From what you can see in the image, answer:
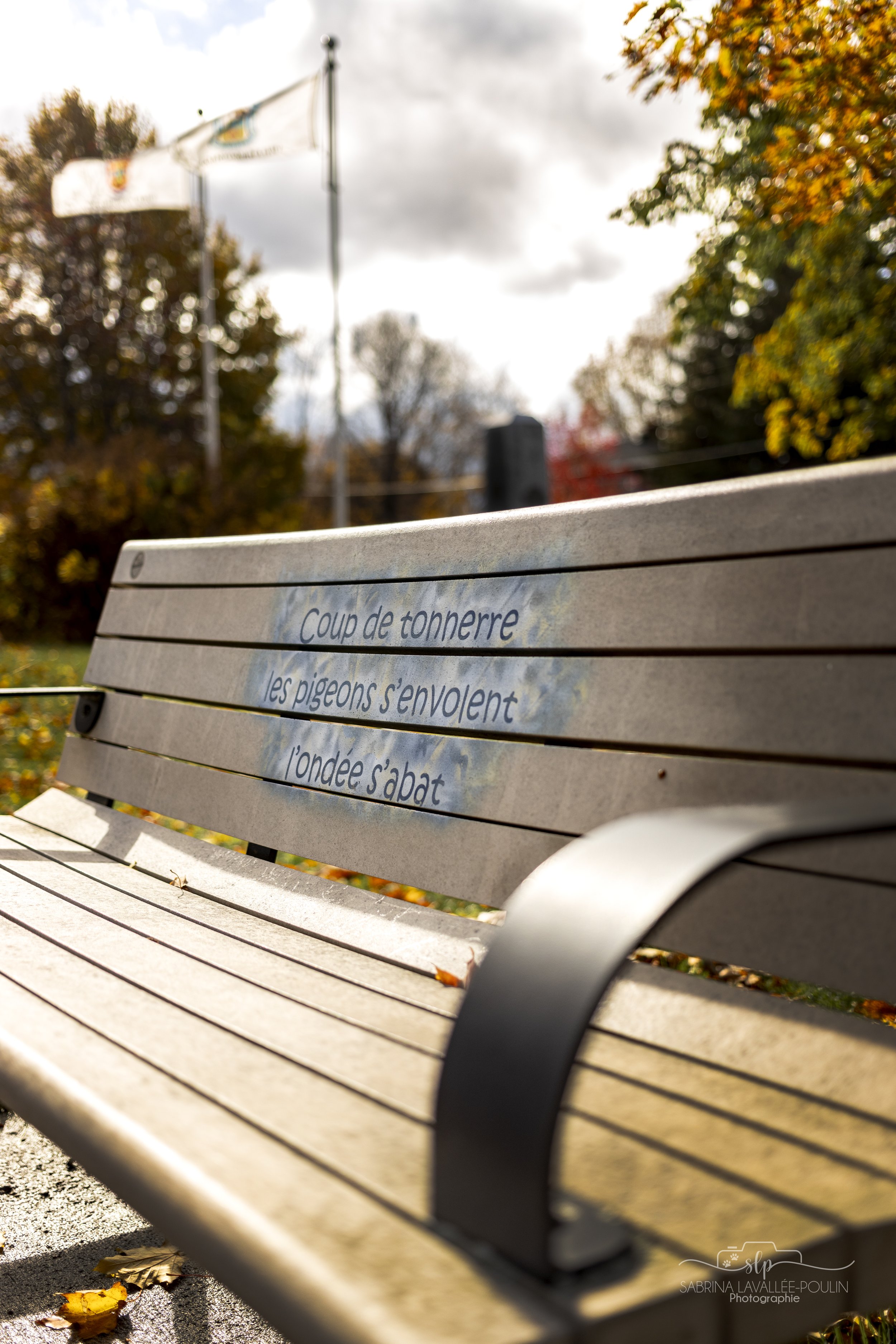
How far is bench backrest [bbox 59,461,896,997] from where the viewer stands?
133cm

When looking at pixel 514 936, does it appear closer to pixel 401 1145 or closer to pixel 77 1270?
pixel 401 1145

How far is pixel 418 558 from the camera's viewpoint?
2051mm

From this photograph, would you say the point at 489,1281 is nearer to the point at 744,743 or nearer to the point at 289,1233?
the point at 289,1233

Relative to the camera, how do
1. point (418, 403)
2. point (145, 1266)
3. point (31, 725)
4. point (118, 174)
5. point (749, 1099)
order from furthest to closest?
point (418, 403) < point (118, 174) < point (31, 725) < point (145, 1266) < point (749, 1099)

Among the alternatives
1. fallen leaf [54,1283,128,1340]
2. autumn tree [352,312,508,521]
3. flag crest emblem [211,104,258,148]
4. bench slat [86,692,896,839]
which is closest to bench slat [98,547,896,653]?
bench slat [86,692,896,839]

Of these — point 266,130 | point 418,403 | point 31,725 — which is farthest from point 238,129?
point 418,403

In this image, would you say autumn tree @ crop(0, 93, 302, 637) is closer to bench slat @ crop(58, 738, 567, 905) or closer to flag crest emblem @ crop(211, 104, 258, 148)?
flag crest emblem @ crop(211, 104, 258, 148)

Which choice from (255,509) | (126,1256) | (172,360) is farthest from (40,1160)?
(172,360)

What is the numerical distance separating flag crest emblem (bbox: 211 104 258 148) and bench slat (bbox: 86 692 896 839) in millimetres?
14205

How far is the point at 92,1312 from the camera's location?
1668mm

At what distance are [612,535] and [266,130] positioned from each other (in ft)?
49.6

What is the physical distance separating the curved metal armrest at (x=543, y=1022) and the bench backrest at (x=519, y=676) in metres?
0.52

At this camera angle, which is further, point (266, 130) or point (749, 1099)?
point (266, 130)

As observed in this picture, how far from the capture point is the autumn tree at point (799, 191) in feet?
12.1
